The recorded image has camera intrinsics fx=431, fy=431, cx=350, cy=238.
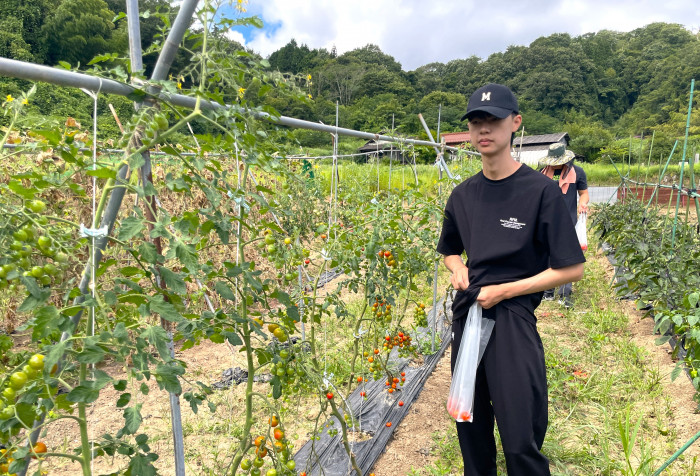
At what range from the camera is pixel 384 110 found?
824 inches

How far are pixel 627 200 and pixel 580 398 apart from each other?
417 cm

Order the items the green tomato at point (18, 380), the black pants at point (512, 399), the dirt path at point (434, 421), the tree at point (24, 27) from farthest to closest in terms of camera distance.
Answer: the tree at point (24, 27) < the dirt path at point (434, 421) < the black pants at point (512, 399) < the green tomato at point (18, 380)

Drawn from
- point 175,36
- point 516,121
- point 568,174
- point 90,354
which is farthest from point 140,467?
point 568,174

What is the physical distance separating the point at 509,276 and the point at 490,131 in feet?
1.57

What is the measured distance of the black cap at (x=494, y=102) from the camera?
4.50 feet

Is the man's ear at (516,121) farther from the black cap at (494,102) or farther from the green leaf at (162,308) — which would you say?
the green leaf at (162,308)

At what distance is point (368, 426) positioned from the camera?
224 centimetres

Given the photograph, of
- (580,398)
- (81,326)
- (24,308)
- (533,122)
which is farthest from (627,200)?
(533,122)

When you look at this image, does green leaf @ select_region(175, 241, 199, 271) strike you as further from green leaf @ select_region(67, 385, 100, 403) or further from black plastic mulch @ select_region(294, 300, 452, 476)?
black plastic mulch @ select_region(294, 300, 452, 476)

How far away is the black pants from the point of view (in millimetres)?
1325

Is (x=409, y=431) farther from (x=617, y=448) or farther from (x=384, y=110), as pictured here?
(x=384, y=110)

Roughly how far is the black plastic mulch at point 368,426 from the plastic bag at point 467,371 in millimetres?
486

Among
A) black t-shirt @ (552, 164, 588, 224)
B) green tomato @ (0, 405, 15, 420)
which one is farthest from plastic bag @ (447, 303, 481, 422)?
black t-shirt @ (552, 164, 588, 224)

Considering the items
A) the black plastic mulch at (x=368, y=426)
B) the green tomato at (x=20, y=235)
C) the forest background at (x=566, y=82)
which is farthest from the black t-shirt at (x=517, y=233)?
the forest background at (x=566, y=82)
